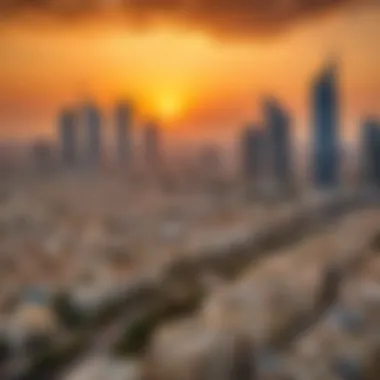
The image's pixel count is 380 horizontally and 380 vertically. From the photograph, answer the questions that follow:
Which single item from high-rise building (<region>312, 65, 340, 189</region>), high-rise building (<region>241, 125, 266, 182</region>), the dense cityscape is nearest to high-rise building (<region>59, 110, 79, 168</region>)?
the dense cityscape

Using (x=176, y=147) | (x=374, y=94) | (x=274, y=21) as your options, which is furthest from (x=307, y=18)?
(x=176, y=147)

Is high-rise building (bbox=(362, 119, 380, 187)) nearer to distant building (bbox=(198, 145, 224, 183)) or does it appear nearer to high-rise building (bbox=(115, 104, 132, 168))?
distant building (bbox=(198, 145, 224, 183))

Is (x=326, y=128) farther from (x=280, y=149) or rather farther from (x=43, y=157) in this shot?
(x=43, y=157)

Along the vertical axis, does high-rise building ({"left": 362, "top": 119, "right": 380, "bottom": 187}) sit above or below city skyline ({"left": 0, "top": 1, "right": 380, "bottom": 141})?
below

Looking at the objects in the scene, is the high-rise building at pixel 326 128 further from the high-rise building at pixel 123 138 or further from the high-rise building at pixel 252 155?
the high-rise building at pixel 123 138

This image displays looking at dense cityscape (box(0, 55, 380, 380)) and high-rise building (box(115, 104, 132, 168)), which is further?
high-rise building (box(115, 104, 132, 168))

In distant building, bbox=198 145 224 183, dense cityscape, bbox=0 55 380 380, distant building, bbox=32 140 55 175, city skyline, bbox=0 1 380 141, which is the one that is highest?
city skyline, bbox=0 1 380 141
